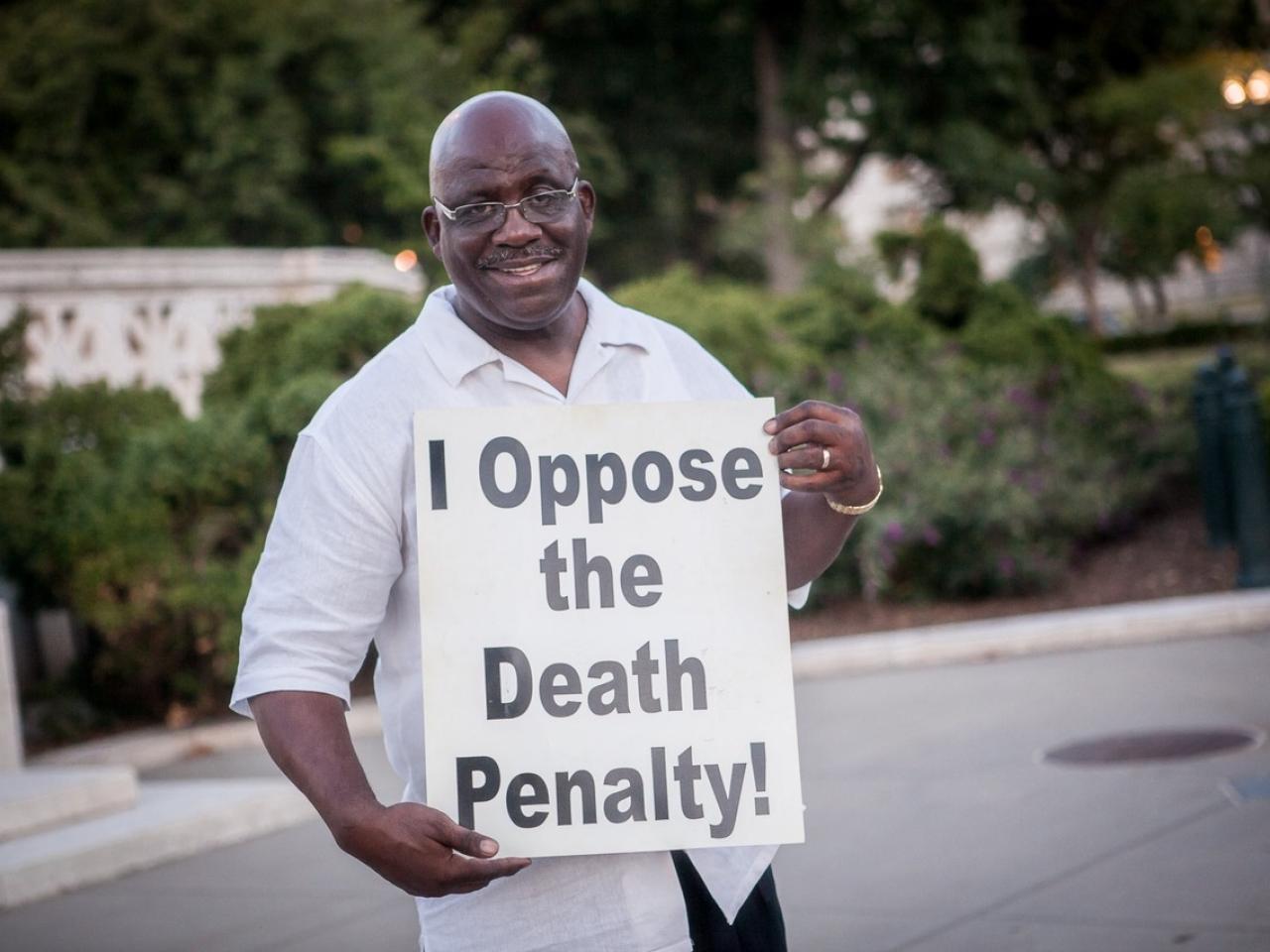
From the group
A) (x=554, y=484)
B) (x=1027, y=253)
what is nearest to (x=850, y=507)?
(x=554, y=484)

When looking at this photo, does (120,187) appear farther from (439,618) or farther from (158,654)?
(439,618)

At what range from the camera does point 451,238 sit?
2.74 meters

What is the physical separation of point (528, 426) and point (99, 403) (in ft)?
30.0

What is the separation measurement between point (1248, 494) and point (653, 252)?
22.3 meters

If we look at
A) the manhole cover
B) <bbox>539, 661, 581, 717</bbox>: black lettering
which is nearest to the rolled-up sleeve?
<bbox>539, 661, 581, 717</bbox>: black lettering

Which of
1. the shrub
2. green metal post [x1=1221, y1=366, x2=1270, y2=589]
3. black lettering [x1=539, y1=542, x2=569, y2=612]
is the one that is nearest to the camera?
black lettering [x1=539, y1=542, x2=569, y2=612]

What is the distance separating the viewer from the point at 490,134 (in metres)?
2.70

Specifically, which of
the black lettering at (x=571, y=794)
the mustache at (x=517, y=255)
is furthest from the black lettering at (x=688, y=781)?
the mustache at (x=517, y=255)

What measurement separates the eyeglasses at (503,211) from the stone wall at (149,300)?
9.43m

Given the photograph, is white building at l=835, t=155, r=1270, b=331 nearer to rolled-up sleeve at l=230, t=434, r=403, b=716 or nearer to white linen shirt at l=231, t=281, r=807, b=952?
white linen shirt at l=231, t=281, r=807, b=952

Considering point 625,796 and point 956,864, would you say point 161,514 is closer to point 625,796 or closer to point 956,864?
point 956,864

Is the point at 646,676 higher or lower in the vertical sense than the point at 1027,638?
higher

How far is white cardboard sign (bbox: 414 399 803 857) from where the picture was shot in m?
2.64

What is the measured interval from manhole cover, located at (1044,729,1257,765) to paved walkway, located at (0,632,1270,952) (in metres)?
0.12
